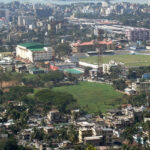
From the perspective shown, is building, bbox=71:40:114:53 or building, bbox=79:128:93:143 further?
building, bbox=71:40:114:53

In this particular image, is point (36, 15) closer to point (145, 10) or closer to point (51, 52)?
point (145, 10)

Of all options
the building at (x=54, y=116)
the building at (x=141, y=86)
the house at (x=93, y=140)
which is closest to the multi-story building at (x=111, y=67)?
the building at (x=141, y=86)

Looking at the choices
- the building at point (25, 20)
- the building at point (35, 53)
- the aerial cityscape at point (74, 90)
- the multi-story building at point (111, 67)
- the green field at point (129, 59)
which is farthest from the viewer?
the building at point (25, 20)

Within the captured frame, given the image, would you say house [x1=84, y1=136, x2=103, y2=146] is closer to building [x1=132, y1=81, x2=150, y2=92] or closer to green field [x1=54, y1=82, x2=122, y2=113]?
green field [x1=54, y1=82, x2=122, y2=113]

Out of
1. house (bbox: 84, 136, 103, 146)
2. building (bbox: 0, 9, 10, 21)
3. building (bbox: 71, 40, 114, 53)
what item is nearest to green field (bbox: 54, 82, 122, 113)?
house (bbox: 84, 136, 103, 146)

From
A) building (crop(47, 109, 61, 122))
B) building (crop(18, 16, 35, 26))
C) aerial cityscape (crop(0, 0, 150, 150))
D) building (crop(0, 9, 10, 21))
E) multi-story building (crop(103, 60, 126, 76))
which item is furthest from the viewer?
building (crop(0, 9, 10, 21))

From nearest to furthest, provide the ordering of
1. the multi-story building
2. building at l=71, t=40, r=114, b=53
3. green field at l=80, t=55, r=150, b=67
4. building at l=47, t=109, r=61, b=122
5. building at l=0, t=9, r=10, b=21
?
building at l=47, t=109, r=61, b=122 < the multi-story building < green field at l=80, t=55, r=150, b=67 < building at l=71, t=40, r=114, b=53 < building at l=0, t=9, r=10, b=21

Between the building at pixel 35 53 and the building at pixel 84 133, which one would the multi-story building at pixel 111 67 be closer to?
the building at pixel 35 53

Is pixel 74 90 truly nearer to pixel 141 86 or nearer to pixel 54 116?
pixel 141 86
